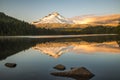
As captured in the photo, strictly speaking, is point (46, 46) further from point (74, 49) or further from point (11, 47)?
point (74, 49)

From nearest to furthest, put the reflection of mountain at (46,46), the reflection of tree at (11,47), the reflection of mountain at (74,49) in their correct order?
the reflection of tree at (11,47), the reflection of mountain at (46,46), the reflection of mountain at (74,49)

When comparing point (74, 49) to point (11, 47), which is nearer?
point (74, 49)

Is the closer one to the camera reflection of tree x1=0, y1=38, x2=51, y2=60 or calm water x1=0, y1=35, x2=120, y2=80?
calm water x1=0, y1=35, x2=120, y2=80

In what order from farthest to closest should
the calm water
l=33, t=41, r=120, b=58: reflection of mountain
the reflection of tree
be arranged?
l=33, t=41, r=120, b=58: reflection of mountain
the reflection of tree
the calm water

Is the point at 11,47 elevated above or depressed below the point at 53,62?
above

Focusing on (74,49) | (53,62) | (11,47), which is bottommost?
(74,49)

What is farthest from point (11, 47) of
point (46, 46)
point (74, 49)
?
point (74, 49)

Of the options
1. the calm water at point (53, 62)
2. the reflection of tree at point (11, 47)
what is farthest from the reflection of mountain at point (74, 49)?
the reflection of tree at point (11, 47)

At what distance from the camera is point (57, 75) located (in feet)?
109

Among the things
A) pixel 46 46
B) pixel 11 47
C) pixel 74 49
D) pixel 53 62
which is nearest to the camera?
pixel 53 62

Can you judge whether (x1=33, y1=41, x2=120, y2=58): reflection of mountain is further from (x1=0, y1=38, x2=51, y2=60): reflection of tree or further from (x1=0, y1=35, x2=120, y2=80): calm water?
(x1=0, y1=38, x2=51, y2=60): reflection of tree

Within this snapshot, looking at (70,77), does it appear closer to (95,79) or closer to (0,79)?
(95,79)

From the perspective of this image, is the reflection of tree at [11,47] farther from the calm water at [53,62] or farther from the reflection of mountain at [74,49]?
the reflection of mountain at [74,49]

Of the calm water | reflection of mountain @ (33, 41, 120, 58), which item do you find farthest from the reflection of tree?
reflection of mountain @ (33, 41, 120, 58)
